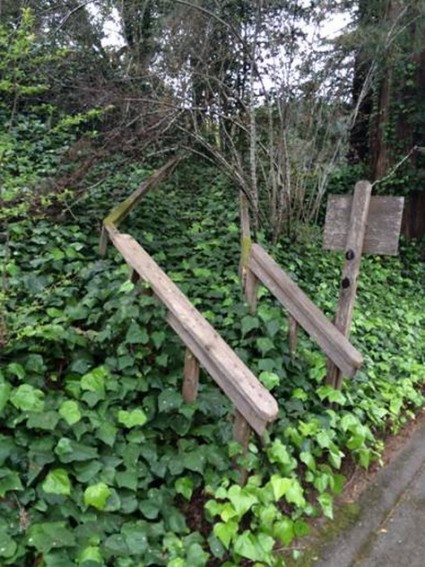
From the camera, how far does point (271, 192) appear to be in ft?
17.7

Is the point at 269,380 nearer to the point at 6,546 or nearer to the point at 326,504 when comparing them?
the point at 326,504

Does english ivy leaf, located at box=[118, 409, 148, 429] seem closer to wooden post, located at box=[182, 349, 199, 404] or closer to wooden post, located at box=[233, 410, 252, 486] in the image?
wooden post, located at box=[182, 349, 199, 404]

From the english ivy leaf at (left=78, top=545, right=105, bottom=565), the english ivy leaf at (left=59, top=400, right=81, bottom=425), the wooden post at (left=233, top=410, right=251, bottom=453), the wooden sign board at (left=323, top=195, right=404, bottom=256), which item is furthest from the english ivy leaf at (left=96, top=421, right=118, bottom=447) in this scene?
the wooden sign board at (left=323, top=195, right=404, bottom=256)

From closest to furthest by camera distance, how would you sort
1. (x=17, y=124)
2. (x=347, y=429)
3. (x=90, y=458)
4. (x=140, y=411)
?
(x=90, y=458) → (x=140, y=411) → (x=347, y=429) → (x=17, y=124)

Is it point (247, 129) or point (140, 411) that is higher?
point (247, 129)

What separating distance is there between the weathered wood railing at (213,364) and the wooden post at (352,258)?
1.01 m

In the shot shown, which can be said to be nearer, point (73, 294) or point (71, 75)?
point (73, 294)

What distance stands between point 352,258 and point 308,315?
44 centimetres

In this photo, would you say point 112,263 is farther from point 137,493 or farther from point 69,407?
point 137,493

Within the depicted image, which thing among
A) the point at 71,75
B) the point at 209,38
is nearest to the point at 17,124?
the point at 71,75

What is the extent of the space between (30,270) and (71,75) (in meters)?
4.46

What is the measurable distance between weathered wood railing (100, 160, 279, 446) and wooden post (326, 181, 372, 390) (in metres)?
1.01

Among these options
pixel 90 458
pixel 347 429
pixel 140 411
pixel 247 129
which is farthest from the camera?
pixel 247 129

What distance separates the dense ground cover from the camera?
1912 millimetres
